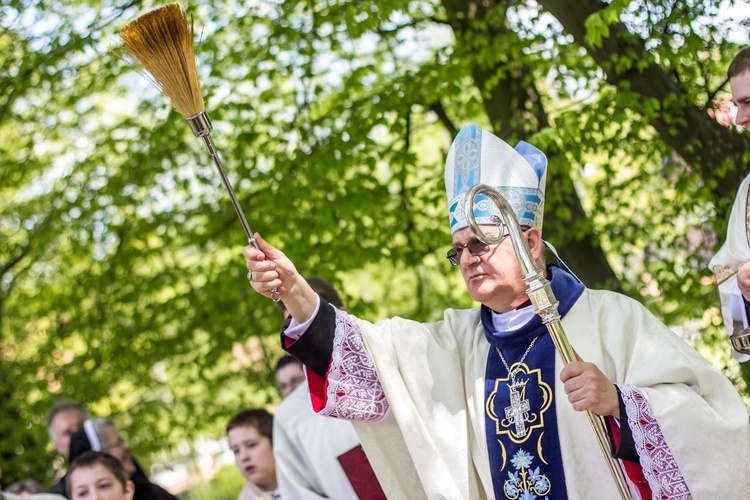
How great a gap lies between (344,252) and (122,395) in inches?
162

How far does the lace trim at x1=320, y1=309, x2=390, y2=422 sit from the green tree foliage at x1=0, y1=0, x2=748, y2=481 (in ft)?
8.28

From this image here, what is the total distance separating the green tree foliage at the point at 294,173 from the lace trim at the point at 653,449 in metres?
2.73

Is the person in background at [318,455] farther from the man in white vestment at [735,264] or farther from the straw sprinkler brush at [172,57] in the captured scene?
the man in white vestment at [735,264]

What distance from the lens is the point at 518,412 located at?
396 centimetres

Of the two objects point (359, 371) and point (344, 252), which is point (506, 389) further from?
point (344, 252)

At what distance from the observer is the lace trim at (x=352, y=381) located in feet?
13.4

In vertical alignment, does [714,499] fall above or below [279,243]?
below

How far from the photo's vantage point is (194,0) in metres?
10.2

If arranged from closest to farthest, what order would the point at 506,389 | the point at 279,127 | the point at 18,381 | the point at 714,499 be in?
the point at 714,499
the point at 506,389
the point at 279,127
the point at 18,381

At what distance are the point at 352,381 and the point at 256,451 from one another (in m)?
2.27

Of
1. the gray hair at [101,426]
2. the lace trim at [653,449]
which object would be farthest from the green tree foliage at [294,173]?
the lace trim at [653,449]

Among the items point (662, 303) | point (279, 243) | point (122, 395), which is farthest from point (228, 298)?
point (662, 303)

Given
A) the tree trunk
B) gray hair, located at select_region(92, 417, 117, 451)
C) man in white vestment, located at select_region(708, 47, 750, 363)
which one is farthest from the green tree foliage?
gray hair, located at select_region(92, 417, 117, 451)

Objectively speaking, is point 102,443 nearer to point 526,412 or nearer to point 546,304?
point 526,412
